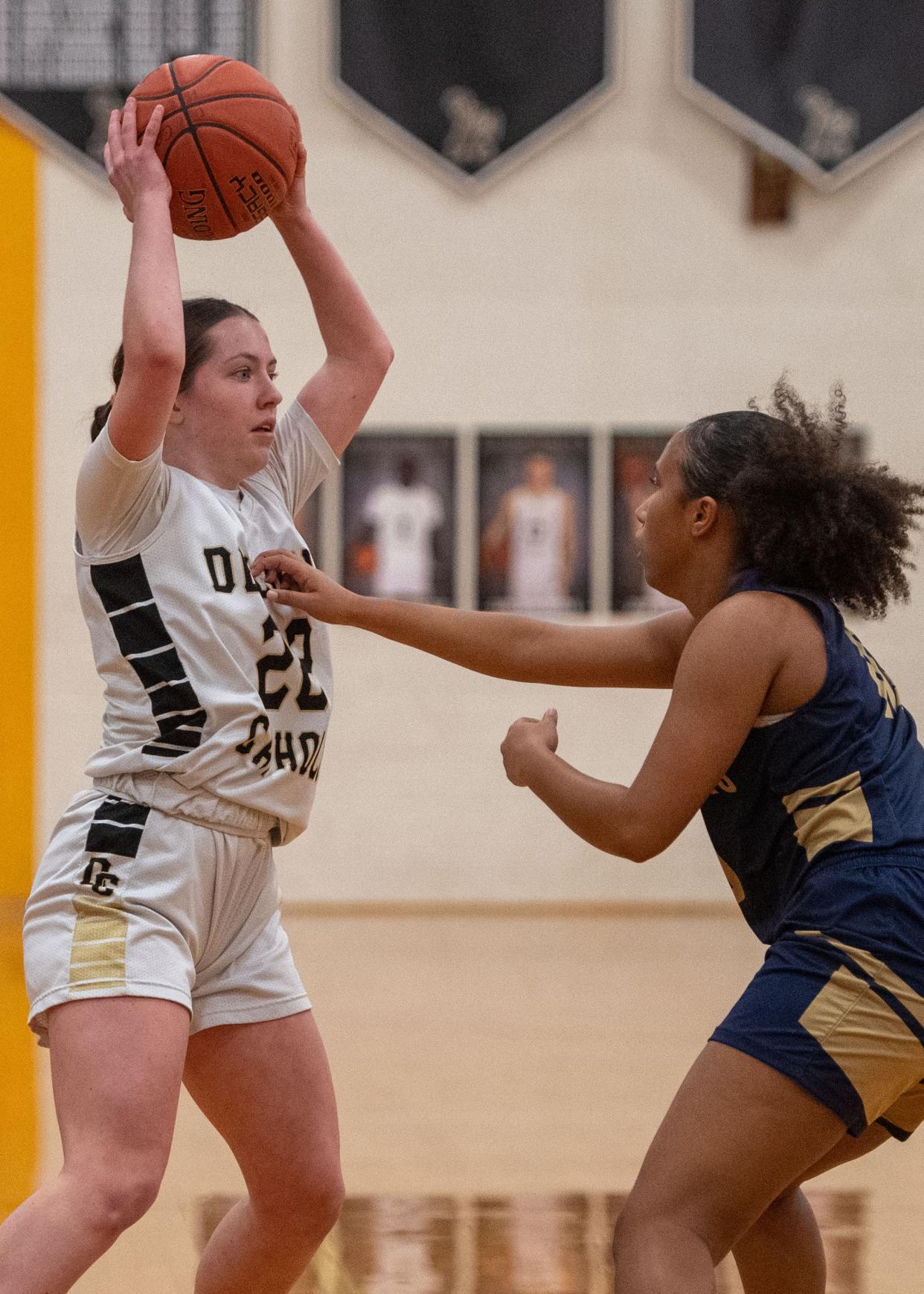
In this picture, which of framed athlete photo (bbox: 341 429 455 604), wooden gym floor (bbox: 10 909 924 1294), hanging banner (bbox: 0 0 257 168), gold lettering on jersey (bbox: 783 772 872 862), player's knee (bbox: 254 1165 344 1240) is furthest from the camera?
framed athlete photo (bbox: 341 429 455 604)

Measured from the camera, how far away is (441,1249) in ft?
10.3

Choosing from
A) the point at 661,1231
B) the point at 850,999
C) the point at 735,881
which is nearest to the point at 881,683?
the point at 735,881

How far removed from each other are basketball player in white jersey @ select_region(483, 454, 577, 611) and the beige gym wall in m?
0.43

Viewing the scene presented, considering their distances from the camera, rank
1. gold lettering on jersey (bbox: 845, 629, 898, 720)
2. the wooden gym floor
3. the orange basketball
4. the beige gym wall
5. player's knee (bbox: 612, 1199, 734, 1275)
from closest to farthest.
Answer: player's knee (bbox: 612, 1199, 734, 1275)
gold lettering on jersey (bbox: 845, 629, 898, 720)
the orange basketball
the wooden gym floor
the beige gym wall

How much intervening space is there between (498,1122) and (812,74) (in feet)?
19.8

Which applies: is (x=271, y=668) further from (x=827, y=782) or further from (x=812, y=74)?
(x=812, y=74)

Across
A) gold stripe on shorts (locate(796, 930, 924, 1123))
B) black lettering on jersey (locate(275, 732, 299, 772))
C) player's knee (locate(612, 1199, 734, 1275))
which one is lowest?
player's knee (locate(612, 1199, 734, 1275))

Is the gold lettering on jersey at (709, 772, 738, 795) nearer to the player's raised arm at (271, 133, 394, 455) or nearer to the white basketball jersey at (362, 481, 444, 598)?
the player's raised arm at (271, 133, 394, 455)

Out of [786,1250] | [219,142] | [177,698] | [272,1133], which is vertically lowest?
[786,1250]

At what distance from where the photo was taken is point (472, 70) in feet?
26.0

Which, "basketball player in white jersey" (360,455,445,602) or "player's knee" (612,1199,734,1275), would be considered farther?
"basketball player in white jersey" (360,455,445,602)

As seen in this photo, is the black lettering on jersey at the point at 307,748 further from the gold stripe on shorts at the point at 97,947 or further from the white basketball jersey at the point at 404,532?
the white basketball jersey at the point at 404,532

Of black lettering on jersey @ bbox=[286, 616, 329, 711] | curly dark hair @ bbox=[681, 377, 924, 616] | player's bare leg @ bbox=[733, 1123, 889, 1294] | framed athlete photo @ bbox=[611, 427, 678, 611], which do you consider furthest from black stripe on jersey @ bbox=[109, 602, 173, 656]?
framed athlete photo @ bbox=[611, 427, 678, 611]

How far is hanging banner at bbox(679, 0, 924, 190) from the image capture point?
785 cm
